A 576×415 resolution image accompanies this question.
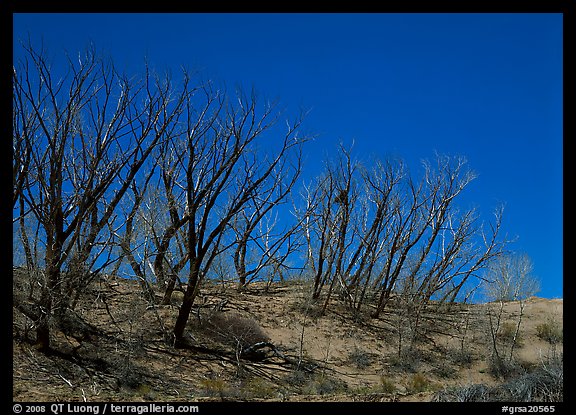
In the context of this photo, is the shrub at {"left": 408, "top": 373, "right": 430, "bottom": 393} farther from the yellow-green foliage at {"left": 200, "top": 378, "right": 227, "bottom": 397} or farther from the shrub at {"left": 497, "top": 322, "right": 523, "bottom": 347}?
the shrub at {"left": 497, "top": 322, "right": 523, "bottom": 347}

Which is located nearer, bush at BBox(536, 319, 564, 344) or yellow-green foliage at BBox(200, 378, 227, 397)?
yellow-green foliage at BBox(200, 378, 227, 397)

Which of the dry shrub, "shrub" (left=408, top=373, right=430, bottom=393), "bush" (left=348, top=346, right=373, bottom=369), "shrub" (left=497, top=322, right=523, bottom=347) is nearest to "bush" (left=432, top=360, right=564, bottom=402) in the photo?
"shrub" (left=408, top=373, right=430, bottom=393)

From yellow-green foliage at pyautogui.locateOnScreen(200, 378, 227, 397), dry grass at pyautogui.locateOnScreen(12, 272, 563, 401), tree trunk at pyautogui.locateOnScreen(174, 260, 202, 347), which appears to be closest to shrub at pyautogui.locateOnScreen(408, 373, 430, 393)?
dry grass at pyautogui.locateOnScreen(12, 272, 563, 401)

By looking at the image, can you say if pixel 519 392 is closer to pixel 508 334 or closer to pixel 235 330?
pixel 235 330

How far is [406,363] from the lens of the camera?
88.7 ft

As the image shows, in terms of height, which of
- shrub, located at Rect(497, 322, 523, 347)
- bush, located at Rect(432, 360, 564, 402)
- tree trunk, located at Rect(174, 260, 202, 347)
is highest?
tree trunk, located at Rect(174, 260, 202, 347)

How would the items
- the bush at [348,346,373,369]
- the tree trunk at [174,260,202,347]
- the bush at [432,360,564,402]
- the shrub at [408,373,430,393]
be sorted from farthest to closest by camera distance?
the bush at [348,346,373,369]
the tree trunk at [174,260,202,347]
the shrub at [408,373,430,393]
the bush at [432,360,564,402]

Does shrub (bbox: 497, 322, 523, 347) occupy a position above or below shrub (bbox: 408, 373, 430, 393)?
above

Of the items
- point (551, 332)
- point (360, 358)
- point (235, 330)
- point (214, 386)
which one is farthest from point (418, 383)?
point (551, 332)

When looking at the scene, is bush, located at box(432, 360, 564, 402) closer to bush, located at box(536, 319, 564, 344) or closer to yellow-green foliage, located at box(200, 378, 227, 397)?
yellow-green foliage, located at box(200, 378, 227, 397)

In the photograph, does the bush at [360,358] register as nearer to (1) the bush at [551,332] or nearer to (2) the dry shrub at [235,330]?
(2) the dry shrub at [235,330]

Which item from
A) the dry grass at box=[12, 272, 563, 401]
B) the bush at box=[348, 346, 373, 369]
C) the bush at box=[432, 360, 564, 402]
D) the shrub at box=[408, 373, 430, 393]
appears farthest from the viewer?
the bush at box=[348, 346, 373, 369]
